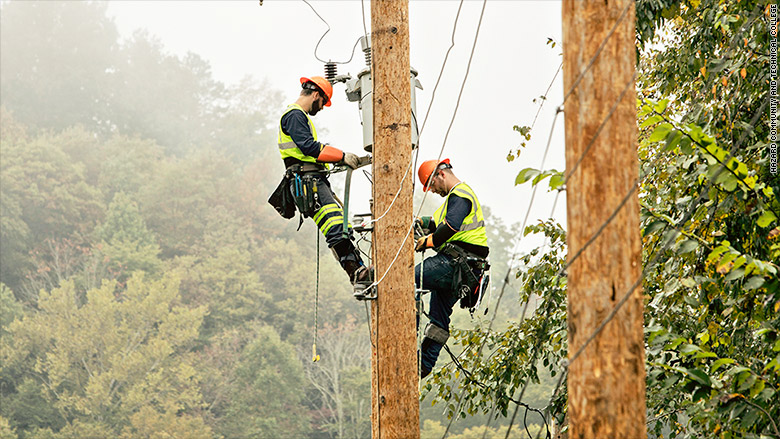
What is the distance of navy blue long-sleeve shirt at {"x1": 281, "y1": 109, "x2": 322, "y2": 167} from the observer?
18.0ft

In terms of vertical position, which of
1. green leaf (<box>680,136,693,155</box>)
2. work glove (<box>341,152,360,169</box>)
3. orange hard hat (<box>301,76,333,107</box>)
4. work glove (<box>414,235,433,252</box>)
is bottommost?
work glove (<box>414,235,433,252</box>)

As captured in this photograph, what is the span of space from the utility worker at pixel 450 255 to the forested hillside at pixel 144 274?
96.5ft

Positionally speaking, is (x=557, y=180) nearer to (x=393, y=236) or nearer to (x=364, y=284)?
(x=393, y=236)

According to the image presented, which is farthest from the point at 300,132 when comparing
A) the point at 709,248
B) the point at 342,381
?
the point at 342,381

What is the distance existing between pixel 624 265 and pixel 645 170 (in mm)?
3814

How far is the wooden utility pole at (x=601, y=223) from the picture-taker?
9.05 feet

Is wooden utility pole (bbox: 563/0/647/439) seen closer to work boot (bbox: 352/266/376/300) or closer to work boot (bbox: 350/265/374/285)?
work boot (bbox: 352/266/376/300)

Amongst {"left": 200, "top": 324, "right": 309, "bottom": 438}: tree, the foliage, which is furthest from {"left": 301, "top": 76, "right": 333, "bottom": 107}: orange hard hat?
{"left": 200, "top": 324, "right": 309, "bottom": 438}: tree

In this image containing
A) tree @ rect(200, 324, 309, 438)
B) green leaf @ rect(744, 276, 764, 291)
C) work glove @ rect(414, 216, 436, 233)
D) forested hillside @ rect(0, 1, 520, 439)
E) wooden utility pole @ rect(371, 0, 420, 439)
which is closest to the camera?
green leaf @ rect(744, 276, 764, 291)

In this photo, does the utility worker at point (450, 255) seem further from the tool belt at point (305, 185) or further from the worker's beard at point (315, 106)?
the worker's beard at point (315, 106)

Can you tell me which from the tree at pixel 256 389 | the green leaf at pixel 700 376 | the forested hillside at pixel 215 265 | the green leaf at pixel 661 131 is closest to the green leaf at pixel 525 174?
the forested hillside at pixel 215 265

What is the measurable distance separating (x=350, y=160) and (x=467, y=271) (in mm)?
1079

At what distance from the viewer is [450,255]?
18.6 ft

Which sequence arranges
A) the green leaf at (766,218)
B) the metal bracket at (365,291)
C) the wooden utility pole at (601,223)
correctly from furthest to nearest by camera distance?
the metal bracket at (365,291) → the green leaf at (766,218) → the wooden utility pole at (601,223)
